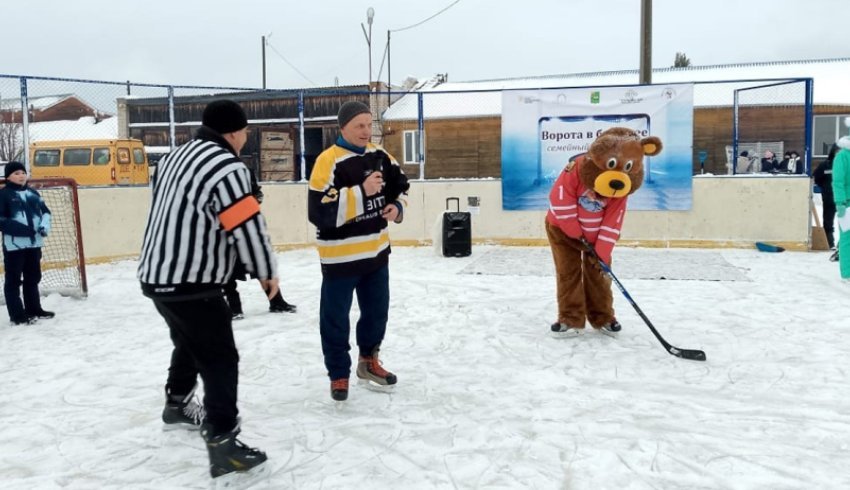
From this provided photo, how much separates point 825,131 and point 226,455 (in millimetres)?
25325

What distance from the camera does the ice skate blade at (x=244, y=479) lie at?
9.49 feet

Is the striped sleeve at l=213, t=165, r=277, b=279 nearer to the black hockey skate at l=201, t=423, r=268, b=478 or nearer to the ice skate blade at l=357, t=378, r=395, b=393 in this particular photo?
the black hockey skate at l=201, t=423, r=268, b=478

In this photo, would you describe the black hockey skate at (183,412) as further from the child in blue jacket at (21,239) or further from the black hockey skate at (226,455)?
the child in blue jacket at (21,239)

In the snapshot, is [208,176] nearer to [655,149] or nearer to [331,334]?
[331,334]

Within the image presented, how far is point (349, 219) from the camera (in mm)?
3631

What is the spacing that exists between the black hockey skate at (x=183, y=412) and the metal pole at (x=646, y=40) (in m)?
10.7

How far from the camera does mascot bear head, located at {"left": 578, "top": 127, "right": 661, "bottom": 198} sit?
4.84 meters

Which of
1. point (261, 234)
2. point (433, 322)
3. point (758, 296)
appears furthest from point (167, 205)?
point (758, 296)

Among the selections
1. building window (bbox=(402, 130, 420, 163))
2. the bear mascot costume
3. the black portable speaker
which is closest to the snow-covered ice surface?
the bear mascot costume

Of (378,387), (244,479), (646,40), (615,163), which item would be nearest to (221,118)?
(244,479)

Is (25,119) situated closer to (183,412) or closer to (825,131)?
(183,412)

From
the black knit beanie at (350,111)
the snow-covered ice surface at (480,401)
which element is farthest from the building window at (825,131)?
the black knit beanie at (350,111)

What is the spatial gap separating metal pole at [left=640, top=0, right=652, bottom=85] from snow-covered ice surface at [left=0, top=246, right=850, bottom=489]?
6550 mm

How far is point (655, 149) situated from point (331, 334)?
2796mm
